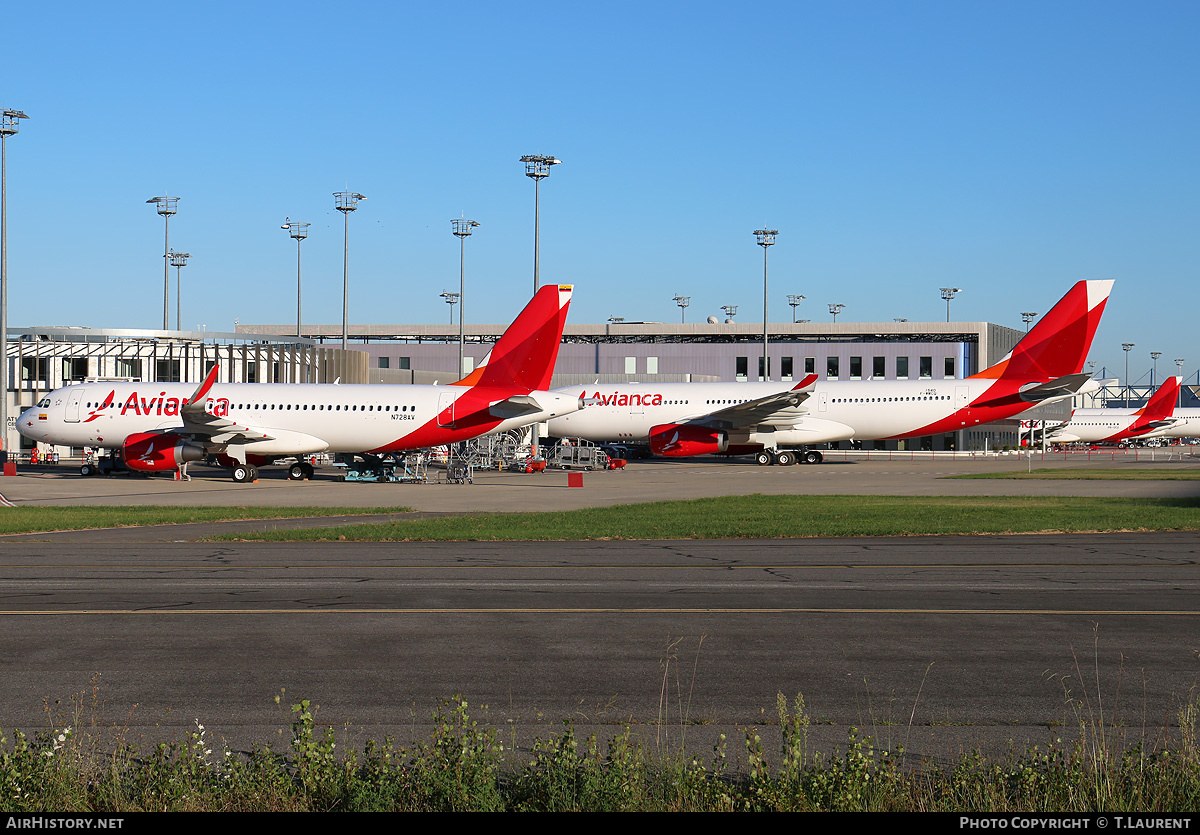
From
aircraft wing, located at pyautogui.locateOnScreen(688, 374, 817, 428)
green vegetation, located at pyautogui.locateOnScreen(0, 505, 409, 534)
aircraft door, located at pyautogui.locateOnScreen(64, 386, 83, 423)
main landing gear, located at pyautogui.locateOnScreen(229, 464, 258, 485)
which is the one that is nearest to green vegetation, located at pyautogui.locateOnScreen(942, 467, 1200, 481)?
aircraft wing, located at pyautogui.locateOnScreen(688, 374, 817, 428)

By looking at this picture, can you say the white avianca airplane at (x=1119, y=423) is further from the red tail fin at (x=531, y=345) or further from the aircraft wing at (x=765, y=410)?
the red tail fin at (x=531, y=345)

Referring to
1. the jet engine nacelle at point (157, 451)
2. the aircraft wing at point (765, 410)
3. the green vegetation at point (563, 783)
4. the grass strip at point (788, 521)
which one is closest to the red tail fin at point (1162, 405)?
the aircraft wing at point (765, 410)

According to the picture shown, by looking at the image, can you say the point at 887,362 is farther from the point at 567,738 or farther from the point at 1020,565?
the point at 567,738

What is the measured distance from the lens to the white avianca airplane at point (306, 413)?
48.5 m

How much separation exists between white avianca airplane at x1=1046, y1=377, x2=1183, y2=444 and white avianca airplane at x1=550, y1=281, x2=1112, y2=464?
41124 mm

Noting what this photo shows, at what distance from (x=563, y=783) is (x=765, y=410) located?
55258 mm

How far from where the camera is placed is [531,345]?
4878 cm

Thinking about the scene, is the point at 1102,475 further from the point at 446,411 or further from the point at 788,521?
the point at 446,411

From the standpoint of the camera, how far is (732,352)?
98.6 m

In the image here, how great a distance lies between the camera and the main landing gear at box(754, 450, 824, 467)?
65.0 meters

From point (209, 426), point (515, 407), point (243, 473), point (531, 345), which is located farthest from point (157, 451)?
point (531, 345)

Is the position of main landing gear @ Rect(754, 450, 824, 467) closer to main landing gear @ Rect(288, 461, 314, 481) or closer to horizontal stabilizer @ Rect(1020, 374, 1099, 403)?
horizontal stabilizer @ Rect(1020, 374, 1099, 403)

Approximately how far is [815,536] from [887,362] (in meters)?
73.3

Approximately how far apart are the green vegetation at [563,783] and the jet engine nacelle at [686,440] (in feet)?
176
